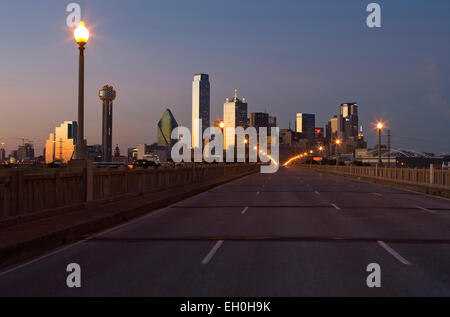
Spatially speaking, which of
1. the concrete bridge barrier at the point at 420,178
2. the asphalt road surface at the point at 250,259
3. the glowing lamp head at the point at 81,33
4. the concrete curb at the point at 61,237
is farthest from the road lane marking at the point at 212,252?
the concrete bridge barrier at the point at 420,178

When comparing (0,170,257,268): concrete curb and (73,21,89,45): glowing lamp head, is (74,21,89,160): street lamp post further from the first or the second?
(0,170,257,268): concrete curb

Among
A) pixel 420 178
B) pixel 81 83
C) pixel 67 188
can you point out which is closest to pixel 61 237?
pixel 67 188

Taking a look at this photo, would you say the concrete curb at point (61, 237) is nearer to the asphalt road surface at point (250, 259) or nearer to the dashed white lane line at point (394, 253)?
the asphalt road surface at point (250, 259)

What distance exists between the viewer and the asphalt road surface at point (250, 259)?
6301 millimetres

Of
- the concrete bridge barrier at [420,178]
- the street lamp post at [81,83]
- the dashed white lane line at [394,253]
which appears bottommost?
the dashed white lane line at [394,253]

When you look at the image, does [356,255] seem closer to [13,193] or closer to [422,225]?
[422,225]

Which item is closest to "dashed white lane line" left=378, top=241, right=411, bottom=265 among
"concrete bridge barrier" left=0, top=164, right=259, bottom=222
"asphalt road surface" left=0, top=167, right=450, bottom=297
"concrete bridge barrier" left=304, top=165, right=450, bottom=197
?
"asphalt road surface" left=0, top=167, right=450, bottom=297

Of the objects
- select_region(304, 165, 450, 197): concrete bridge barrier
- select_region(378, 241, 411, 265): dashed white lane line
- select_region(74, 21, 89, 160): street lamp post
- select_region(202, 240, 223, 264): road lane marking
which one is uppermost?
select_region(74, 21, 89, 160): street lamp post

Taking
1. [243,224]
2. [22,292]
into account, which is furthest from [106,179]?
[22,292]

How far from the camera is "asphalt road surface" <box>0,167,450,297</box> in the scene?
630cm

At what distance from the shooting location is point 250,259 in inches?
321

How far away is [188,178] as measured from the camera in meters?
32.0

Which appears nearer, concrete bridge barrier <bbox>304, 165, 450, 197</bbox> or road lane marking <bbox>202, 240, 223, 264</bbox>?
road lane marking <bbox>202, 240, 223, 264</bbox>
